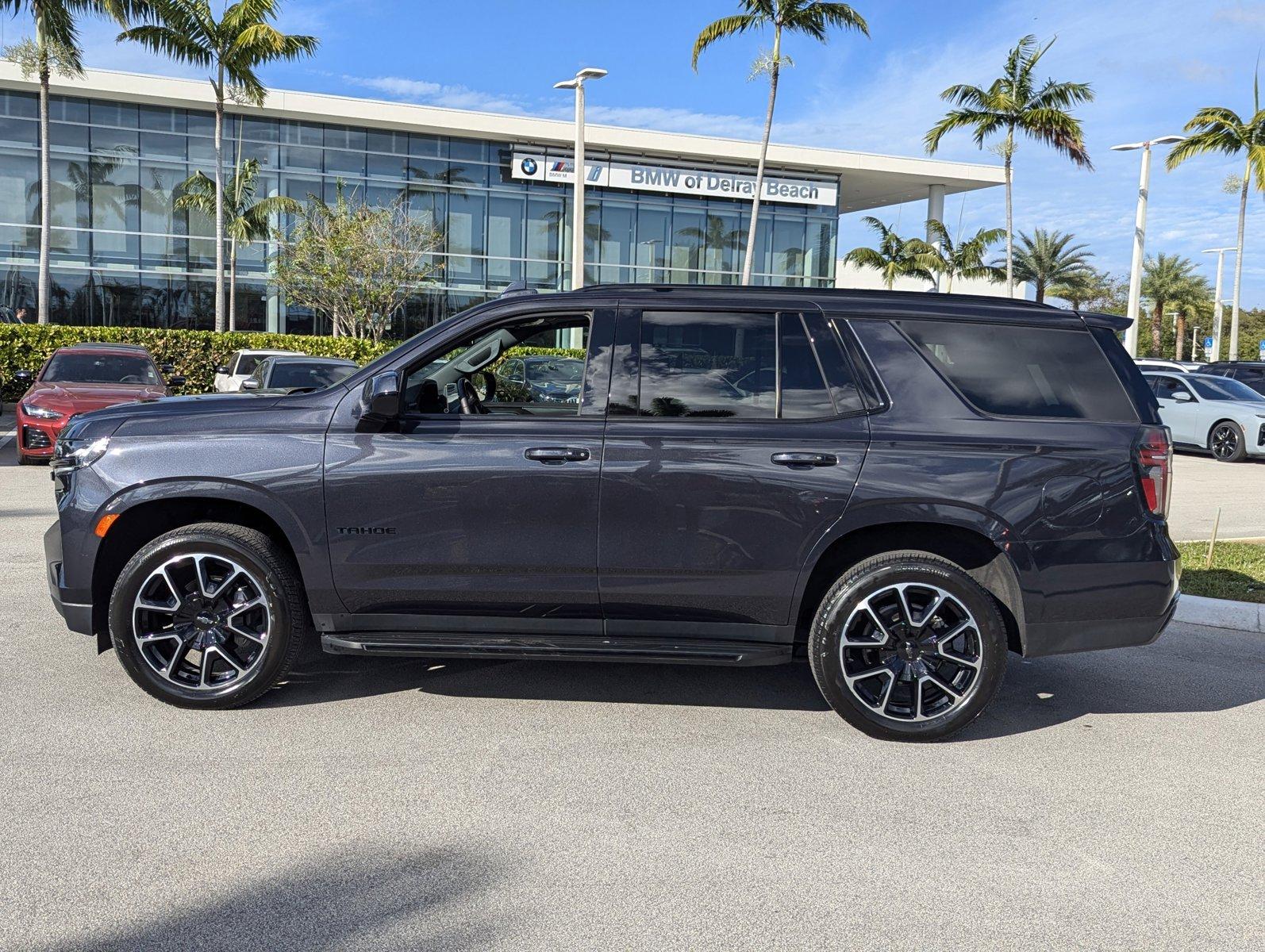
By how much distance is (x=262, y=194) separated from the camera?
3581 cm

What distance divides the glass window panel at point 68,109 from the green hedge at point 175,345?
13123mm

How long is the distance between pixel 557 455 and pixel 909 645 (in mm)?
1730

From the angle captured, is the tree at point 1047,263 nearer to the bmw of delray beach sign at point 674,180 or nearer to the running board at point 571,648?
the bmw of delray beach sign at point 674,180

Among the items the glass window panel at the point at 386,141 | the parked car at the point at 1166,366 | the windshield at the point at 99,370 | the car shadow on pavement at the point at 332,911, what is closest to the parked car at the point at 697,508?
the car shadow on pavement at the point at 332,911

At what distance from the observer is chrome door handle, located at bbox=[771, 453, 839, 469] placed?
451 centimetres

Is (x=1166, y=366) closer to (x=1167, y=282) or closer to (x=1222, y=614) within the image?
(x=1222, y=614)

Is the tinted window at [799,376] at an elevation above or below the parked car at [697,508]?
above

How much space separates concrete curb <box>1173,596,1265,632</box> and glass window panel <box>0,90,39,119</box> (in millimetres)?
36917

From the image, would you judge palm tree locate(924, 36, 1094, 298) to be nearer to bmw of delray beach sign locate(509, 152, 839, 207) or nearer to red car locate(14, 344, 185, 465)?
bmw of delray beach sign locate(509, 152, 839, 207)

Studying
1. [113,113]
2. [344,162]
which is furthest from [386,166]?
[113,113]

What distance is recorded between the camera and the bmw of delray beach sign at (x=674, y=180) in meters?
37.9

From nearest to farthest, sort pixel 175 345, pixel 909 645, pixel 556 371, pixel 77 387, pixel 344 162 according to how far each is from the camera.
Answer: pixel 909 645 → pixel 556 371 → pixel 77 387 → pixel 175 345 → pixel 344 162

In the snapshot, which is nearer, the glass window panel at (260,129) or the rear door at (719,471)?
the rear door at (719,471)

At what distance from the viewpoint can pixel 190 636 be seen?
15.5 feet
